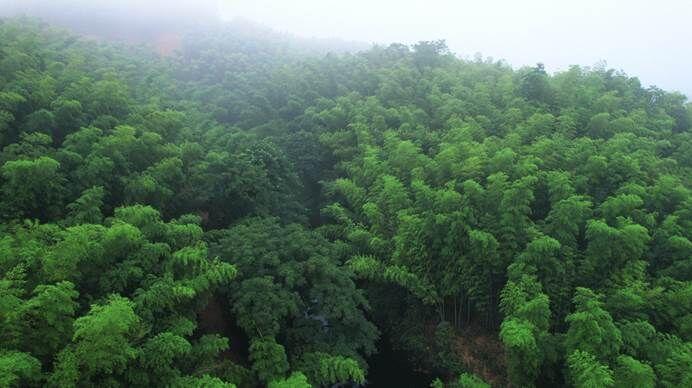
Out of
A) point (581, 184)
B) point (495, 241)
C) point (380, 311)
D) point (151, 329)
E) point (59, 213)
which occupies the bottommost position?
point (380, 311)

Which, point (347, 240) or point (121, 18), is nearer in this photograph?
point (347, 240)

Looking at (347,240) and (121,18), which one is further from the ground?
(121,18)

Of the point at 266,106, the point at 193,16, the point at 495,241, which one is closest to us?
the point at 495,241

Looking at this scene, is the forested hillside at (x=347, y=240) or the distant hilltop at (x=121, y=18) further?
the distant hilltop at (x=121, y=18)

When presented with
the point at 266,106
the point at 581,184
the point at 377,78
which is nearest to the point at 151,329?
the point at 581,184

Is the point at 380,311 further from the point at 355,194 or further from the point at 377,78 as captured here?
the point at 377,78

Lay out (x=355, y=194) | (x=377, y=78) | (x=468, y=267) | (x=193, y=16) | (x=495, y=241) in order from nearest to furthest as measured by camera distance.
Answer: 1. (x=495, y=241)
2. (x=468, y=267)
3. (x=355, y=194)
4. (x=377, y=78)
5. (x=193, y=16)

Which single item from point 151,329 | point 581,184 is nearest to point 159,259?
point 151,329

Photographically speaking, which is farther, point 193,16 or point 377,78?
point 193,16

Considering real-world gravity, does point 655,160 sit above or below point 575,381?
above
